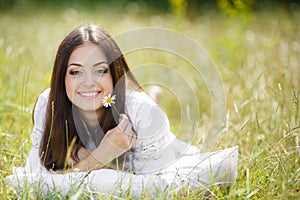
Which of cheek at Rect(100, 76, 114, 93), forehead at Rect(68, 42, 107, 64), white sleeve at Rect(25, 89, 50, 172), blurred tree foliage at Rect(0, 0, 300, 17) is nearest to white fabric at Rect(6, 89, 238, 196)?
white sleeve at Rect(25, 89, 50, 172)

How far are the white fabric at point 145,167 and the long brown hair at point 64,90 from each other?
59 millimetres

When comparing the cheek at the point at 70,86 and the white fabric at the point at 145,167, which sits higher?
the cheek at the point at 70,86

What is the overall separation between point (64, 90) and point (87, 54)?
0.70 ft

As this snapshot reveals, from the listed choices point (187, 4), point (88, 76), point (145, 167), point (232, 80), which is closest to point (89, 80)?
point (88, 76)

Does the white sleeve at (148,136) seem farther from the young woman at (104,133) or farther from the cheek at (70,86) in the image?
the cheek at (70,86)

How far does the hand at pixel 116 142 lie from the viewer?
213cm

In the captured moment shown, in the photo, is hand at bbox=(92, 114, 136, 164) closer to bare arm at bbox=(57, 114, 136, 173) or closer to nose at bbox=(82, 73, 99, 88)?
bare arm at bbox=(57, 114, 136, 173)

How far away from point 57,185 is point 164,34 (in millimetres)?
3208

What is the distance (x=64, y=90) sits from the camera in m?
2.34

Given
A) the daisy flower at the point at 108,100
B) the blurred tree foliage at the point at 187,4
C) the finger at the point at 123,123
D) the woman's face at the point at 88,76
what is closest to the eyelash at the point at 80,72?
the woman's face at the point at 88,76

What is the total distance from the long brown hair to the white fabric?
0.06 metres

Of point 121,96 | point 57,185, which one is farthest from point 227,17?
point 57,185

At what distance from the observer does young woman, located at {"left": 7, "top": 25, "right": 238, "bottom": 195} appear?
2.12 metres

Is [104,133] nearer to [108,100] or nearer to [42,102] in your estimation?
[108,100]
